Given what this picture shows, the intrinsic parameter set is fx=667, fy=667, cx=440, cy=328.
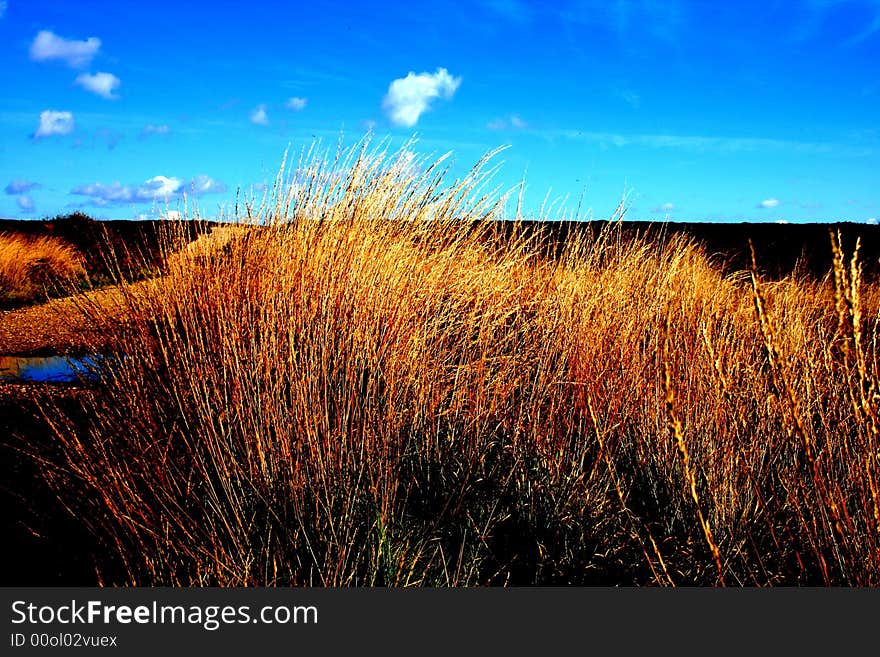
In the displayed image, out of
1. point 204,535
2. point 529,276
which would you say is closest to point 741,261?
point 529,276

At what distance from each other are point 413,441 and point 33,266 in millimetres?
14483

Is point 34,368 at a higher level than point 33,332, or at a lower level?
lower

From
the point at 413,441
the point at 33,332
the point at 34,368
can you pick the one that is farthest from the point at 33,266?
the point at 413,441

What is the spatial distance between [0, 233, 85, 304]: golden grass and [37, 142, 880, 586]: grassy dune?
9.93 metres

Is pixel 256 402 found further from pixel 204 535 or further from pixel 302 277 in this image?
pixel 302 277

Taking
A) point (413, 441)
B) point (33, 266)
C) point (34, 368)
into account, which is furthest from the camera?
point (33, 266)

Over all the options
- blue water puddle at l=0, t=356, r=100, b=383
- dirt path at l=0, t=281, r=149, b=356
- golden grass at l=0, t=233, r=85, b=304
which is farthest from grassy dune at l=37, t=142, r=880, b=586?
golden grass at l=0, t=233, r=85, b=304

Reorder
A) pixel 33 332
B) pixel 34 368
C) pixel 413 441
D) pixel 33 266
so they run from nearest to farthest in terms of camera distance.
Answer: pixel 413 441, pixel 34 368, pixel 33 332, pixel 33 266

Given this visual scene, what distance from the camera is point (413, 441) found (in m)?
3.12

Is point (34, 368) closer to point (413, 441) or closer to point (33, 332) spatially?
point (33, 332)

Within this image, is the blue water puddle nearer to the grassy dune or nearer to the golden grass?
the grassy dune

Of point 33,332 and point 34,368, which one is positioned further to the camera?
point 33,332

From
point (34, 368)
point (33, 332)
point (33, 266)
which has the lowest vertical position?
point (34, 368)

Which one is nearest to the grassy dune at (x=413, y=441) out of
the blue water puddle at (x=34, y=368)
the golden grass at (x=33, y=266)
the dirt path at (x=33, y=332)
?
the blue water puddle at (x=34, y=368)
